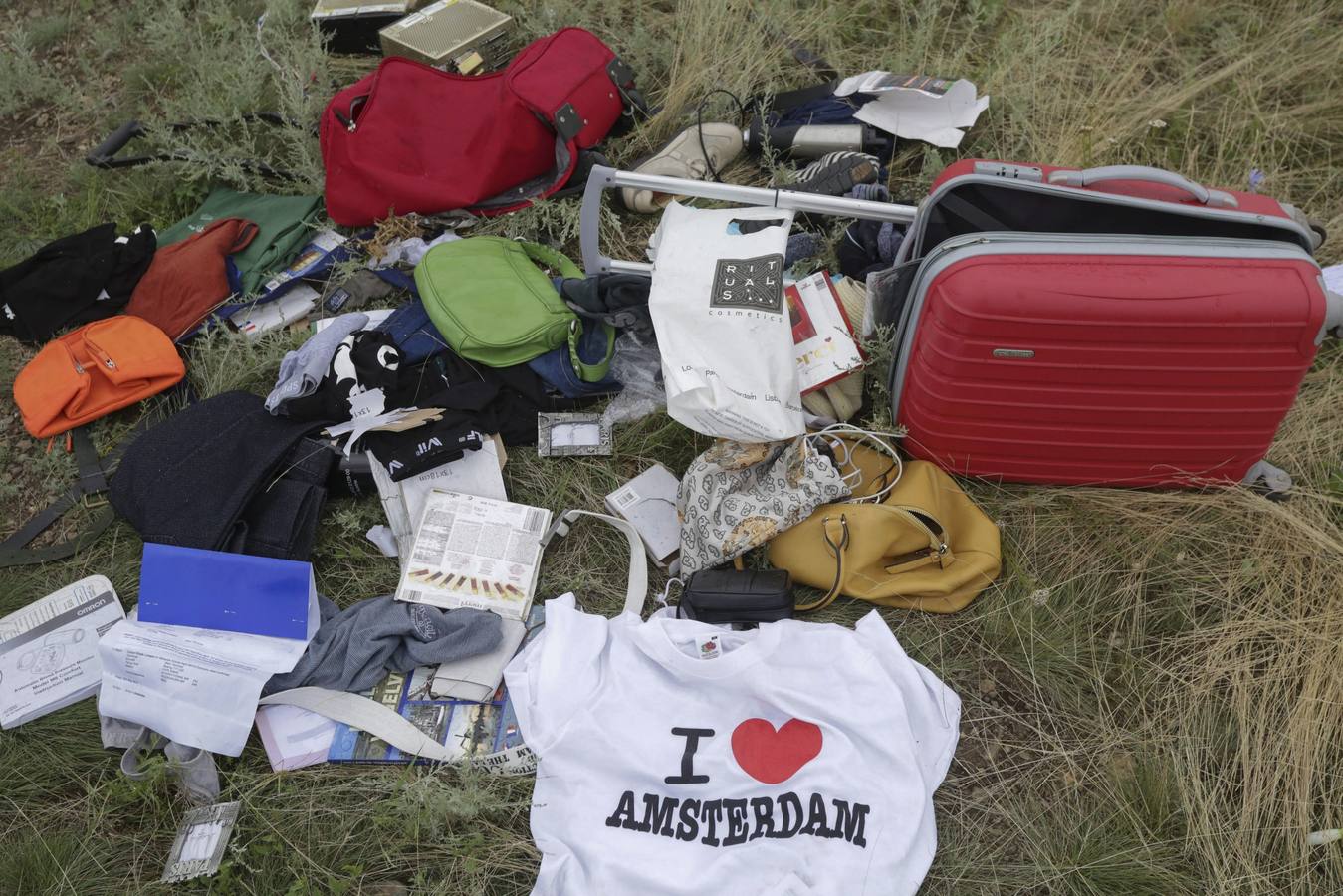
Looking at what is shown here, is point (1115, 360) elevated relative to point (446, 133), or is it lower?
elevated

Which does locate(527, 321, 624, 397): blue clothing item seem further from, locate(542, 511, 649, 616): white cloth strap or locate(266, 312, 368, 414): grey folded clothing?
locate(266, 312, 368, 414): grey folded clothing

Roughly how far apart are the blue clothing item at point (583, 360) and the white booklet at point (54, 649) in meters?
1.56

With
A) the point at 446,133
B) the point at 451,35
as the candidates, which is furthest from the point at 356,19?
the point at 446,133

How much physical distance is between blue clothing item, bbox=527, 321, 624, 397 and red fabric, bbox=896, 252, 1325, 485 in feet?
3.43

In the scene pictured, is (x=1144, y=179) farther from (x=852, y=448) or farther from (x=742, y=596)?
(x=742, y=596)

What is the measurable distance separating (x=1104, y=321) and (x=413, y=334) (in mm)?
2240

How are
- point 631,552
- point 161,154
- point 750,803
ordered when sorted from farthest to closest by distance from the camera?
point 161,154
point 631,552
point 750,803

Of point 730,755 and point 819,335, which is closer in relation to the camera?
point 730,755

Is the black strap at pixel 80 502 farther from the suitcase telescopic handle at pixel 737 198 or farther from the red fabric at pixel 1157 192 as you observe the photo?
the red fabric at pixel 1157 192

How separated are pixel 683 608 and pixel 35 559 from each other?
7.25 ft

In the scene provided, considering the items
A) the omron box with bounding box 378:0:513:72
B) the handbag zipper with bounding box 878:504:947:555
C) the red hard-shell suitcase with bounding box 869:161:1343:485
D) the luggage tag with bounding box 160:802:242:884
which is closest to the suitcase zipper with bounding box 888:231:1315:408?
the red hard-shell suitcase with bounding box 869:161:1343:485

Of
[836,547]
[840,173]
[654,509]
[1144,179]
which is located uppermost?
[1144,179]

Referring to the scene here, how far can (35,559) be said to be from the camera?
2.94 m

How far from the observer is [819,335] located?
2793mm
